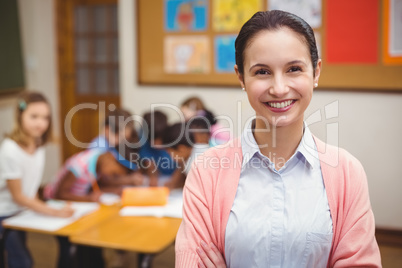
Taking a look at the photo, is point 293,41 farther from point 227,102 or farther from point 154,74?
point 154,74

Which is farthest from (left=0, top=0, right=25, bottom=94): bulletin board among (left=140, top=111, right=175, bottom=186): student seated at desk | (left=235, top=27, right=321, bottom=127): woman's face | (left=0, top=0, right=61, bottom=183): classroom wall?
(left=235, top=27, right=321, bottom=127): woman's face

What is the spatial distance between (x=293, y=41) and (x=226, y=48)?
9.56ft

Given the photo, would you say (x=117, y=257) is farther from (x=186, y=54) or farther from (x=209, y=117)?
(x=186, y=54)

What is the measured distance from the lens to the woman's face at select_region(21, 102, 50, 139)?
8.22 ft

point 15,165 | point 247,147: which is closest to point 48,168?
point 15,165

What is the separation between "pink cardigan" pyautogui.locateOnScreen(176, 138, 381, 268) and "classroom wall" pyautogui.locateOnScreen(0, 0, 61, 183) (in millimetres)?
3778

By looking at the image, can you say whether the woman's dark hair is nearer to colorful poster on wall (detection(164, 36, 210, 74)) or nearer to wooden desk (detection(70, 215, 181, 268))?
wooden desk (detection(70, 215, 181, 268))

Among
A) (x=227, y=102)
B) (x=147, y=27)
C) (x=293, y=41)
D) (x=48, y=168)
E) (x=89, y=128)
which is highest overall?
(x=147, y=27)

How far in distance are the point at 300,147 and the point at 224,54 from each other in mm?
2858

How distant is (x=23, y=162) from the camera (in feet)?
8.24

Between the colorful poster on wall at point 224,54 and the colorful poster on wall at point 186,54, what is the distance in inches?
3.5

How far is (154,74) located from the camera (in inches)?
165

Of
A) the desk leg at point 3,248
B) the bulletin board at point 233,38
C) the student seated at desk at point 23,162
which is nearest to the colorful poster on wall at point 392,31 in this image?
the bulletin board at point 233,38

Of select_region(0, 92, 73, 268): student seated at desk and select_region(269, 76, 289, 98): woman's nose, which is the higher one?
select_region(269, 76, 289, 98): woman's nose
